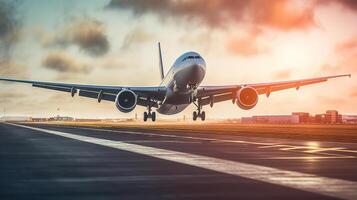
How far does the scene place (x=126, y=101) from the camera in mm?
52594

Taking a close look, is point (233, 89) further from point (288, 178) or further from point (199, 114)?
point (288, 178)

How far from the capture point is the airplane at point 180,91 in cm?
4947

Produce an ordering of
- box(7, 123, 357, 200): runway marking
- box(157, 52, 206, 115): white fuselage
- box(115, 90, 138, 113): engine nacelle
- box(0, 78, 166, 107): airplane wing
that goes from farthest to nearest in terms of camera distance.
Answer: box(0, 78, 166, 107): airplane wing
box(115, 90, 138, 113): engine nacelle
box(157, 52, 206, 115): white fuselage
box(7, 123, 357, 200): runway marking

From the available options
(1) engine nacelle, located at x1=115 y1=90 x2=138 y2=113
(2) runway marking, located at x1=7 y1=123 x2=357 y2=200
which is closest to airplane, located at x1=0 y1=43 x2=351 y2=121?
(1) engine nacelle, located at x1=115 y1=90 x2=138 y2=113

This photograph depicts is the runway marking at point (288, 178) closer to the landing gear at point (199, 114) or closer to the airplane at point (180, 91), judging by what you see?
the airplane at point (180, 91)

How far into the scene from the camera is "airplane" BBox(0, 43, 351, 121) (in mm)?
49469

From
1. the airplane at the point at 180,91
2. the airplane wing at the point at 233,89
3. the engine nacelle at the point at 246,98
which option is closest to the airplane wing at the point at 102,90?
the airplane at the point at 180,91

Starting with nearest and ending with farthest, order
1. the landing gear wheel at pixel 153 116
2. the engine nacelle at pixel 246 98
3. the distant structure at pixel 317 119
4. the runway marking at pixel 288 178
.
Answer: the runway marking at pixel 288 178 < the engine nacelle at pixel 246 98 < the landing gear wheel at pixel 153 116 < the distant structure at pixel 317 119

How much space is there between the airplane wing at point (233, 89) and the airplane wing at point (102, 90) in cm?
483

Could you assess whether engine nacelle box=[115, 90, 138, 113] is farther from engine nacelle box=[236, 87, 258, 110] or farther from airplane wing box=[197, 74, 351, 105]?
engine nacelle box=[236, 87, 258, 110]

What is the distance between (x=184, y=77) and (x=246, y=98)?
8374 mm

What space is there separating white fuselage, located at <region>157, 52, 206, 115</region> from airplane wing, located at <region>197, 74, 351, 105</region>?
121 inches

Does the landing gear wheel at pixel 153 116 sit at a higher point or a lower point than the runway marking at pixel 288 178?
higher

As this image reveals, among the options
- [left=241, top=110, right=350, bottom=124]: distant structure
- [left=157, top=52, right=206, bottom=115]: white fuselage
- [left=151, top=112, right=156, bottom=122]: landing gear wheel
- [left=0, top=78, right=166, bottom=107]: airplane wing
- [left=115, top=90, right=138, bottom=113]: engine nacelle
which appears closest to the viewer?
[left=157, top=52, right=206, bottom=115]: white fuselage
